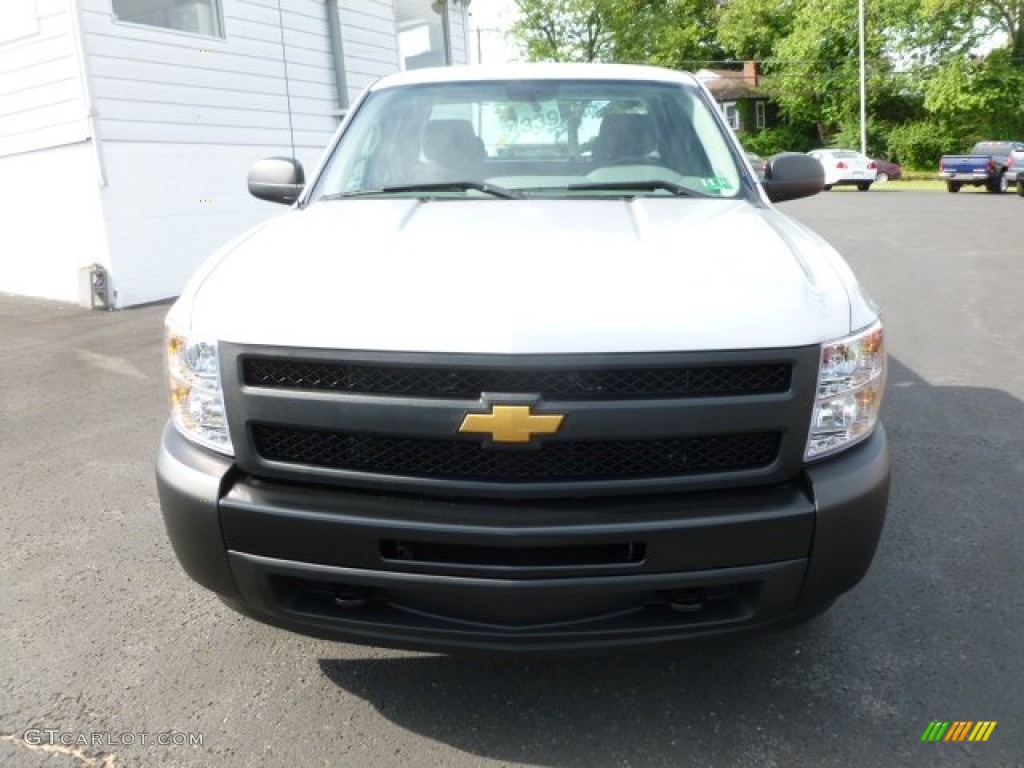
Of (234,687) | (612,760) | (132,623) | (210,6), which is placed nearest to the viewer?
(612,760)

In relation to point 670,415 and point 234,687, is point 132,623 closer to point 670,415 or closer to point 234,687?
point 234,687

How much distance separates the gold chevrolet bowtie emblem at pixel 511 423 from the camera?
2.02 meters

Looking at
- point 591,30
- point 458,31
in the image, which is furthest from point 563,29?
point 458,31

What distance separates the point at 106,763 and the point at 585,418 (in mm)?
1632

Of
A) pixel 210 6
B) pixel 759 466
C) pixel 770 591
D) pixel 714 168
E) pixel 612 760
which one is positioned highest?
pixel 210 6

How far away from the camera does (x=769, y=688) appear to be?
258 cm

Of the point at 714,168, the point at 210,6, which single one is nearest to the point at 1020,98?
the point at 210,6

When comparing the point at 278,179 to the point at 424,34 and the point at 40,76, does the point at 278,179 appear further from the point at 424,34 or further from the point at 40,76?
the point at 424,34

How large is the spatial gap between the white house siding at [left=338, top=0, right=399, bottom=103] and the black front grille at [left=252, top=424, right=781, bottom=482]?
1129cm

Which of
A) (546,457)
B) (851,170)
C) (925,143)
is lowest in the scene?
(851,170)

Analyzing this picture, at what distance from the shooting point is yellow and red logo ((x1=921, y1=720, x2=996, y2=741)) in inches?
93.0

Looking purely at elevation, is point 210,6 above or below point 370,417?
above

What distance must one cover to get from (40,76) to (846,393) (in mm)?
9467

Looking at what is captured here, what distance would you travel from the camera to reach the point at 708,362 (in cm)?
205
